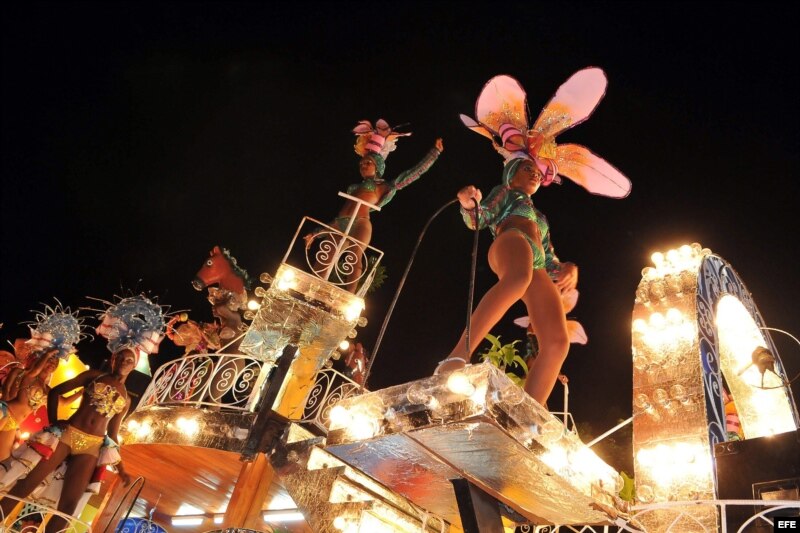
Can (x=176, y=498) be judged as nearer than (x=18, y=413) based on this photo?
No

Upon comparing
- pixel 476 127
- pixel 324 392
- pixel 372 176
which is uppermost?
pixel 372 176

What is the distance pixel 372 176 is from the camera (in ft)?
32.0

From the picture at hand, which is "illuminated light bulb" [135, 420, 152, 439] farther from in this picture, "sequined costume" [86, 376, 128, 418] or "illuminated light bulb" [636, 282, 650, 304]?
"illuminated light bulb" [636, 282, 650, 304]

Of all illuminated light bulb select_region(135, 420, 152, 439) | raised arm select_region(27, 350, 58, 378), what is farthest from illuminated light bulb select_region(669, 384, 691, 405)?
raised arm select_region(27, 350, 58, 378)

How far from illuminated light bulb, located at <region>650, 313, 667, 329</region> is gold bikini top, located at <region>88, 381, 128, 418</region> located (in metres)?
5.14

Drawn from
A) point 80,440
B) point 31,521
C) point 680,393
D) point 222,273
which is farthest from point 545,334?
point 222,273

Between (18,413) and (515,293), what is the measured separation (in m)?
5.84

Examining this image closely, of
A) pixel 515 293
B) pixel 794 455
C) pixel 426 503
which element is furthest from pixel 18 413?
pixel 794 455

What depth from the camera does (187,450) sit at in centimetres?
661

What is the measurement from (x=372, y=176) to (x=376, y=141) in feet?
2.37

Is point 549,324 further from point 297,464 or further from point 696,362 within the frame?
point 297,464

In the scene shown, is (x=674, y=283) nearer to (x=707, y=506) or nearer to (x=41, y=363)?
(x=707, y=506)

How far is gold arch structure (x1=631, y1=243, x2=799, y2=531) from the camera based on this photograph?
3869mm

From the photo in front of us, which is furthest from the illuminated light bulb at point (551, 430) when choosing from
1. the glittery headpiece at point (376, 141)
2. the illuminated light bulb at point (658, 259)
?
the glittery headpiece at point (376, 141)
